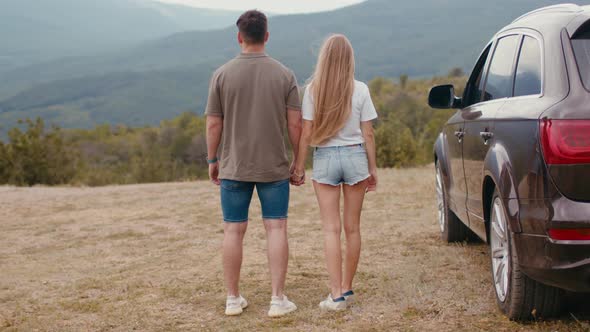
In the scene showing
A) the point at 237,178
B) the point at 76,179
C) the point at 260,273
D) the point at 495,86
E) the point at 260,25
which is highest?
the point at 260,25

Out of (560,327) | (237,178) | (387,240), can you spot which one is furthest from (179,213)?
(560,327)

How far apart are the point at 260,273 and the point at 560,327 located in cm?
286

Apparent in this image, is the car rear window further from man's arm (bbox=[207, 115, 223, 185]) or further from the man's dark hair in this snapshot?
man's arm (bbox=[207, 115, 223, 185])

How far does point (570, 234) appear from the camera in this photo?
336 centimetres

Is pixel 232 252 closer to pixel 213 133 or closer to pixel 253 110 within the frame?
pixel 213 133

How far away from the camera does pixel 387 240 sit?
759cm

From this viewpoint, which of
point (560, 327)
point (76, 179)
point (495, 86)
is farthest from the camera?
point (76, 179)

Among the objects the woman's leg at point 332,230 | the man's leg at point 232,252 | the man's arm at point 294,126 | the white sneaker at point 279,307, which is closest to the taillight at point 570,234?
the woman's leg at point 332,230

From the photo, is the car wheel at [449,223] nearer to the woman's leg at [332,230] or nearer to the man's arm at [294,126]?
the woman's leg at [332,230]

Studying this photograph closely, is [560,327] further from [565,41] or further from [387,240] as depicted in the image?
[387,240]

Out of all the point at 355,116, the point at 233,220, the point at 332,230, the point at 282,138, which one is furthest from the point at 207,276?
the point at 355,116

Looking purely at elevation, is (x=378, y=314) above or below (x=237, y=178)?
below

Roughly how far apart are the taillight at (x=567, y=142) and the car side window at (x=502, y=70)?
101 cm

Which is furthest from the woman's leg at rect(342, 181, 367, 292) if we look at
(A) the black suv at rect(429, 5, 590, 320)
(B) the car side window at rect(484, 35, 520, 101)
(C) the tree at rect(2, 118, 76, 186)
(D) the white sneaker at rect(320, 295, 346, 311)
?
(C) the tree at rect(2, 118, 76, 186)
